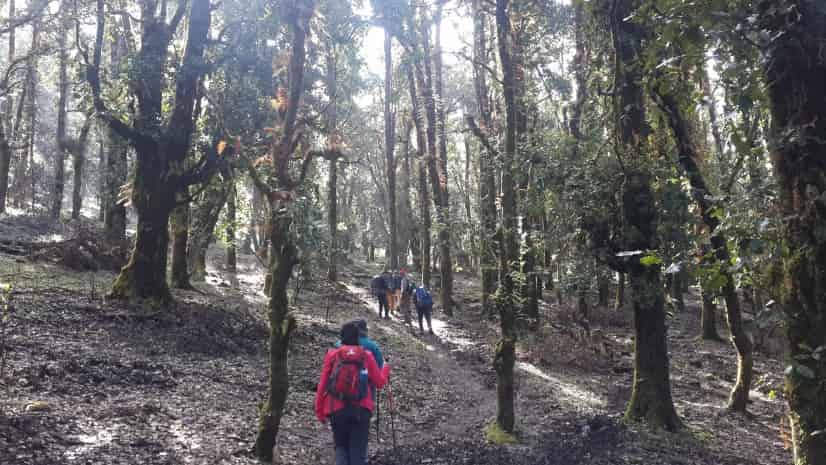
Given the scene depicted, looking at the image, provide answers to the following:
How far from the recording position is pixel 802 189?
375 cm

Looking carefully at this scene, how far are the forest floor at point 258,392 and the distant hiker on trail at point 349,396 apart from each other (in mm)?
1599

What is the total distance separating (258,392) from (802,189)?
28.6 feet

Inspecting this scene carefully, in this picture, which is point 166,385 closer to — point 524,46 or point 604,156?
point 604,156

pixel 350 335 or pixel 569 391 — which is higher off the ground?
pixel 350 335

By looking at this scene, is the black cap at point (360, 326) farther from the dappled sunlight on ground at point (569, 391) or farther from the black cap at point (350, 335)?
the dappled sunlight on ground at point (569, 391)

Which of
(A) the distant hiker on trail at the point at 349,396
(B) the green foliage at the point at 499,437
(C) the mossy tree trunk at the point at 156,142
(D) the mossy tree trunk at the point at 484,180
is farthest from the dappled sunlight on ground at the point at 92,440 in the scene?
(D) the mossy tree trunk at the point at 484,180

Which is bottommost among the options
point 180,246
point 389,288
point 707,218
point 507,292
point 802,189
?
point 389,288

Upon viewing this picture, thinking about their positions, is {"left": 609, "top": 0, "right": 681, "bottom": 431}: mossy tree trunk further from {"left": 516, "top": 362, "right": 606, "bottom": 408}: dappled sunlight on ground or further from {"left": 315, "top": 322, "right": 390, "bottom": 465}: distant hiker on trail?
{"left": 315, "top": 322, "right": 390, "bottom": 465}: distant hiker on trail

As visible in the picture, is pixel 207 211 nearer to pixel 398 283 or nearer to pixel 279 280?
pixel 398 283

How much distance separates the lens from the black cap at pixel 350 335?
5.92 metres

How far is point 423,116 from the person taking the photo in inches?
1046

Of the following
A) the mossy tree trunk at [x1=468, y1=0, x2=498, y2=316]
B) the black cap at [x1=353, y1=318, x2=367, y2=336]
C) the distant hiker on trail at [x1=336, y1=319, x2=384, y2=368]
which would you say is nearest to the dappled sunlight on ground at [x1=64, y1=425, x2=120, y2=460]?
the distant hiker on trail at [x1=336, y1=319, x2=384, y2=368]

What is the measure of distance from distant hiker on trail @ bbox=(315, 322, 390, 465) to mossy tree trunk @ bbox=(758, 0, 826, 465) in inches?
139

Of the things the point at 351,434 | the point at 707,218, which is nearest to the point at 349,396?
the point at 351,434
